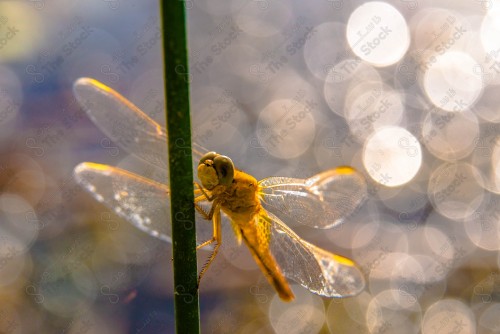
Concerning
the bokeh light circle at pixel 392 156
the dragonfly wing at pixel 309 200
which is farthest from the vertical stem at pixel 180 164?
the bokeh light circle at pixel 392 156

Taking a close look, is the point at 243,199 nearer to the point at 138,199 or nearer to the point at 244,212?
the point at 244,212

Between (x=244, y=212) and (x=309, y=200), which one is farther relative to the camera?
(x=309, y=200)

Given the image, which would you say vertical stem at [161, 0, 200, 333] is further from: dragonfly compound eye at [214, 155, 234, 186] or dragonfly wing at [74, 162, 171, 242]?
dragonfly wing at [74, 162, 171, 242]

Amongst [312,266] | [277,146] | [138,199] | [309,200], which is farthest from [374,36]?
[138,199]

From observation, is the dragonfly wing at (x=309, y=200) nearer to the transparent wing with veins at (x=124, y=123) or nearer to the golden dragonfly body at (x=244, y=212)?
the golden dragonfly body at (x=244, y=212)

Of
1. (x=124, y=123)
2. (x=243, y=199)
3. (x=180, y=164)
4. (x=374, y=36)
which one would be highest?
(x=180, y=164)

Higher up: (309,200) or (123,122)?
(123,122)

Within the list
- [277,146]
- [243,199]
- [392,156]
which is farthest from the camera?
[277,146]
